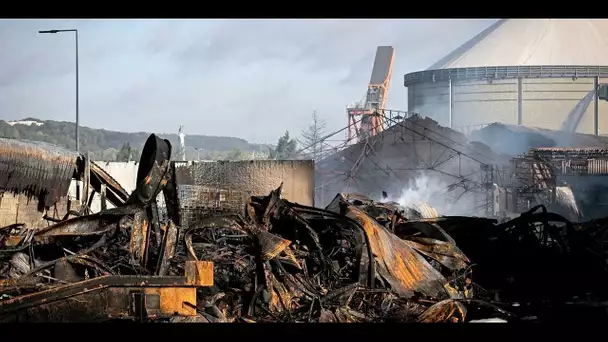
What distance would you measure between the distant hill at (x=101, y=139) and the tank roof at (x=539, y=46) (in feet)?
75.9

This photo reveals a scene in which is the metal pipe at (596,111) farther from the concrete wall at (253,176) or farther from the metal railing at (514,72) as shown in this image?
the concrete wall at (253,176)

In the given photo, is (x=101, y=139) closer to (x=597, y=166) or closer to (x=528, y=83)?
(x=597, y=166)

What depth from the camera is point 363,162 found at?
34.0 m

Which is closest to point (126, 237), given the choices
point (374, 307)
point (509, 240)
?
point (374, 307)

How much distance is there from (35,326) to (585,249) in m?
8.61

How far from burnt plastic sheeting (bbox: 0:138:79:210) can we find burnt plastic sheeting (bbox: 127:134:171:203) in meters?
3.98

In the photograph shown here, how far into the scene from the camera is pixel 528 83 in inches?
2119

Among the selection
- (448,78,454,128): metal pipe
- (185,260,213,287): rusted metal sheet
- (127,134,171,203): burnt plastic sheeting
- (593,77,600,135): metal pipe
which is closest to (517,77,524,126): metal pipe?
(448,78,454,128): metal pipe

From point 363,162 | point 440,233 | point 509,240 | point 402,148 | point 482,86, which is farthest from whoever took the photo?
point 482,86

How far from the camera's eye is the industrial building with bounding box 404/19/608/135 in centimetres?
5225

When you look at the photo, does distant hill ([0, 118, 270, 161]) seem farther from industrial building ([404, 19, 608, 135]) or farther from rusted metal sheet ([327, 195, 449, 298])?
industrial building ([404, 19, 608, 135])
